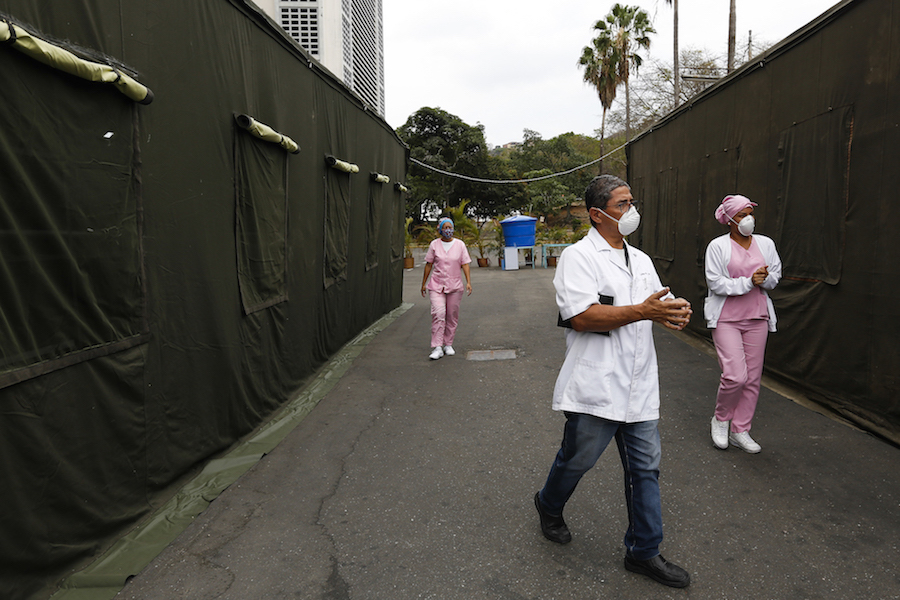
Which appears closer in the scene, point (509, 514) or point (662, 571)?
point (662, 571)

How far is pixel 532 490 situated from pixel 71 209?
3.01 m

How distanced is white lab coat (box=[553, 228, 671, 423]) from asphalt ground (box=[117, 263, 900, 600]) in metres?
0.82

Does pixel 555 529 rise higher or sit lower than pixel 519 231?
lower

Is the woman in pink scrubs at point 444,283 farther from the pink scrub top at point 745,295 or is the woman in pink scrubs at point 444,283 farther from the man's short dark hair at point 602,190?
the man's short dark hair at point 602,190

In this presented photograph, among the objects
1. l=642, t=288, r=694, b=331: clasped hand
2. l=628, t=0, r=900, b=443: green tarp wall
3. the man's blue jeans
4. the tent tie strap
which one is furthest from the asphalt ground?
the tent tie strap

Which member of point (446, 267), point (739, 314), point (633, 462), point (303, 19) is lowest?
point (633, 462)

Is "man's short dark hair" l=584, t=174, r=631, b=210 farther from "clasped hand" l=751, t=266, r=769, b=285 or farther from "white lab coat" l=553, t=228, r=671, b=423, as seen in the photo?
"clasped hand" l=751, t=266, r=769, b=285

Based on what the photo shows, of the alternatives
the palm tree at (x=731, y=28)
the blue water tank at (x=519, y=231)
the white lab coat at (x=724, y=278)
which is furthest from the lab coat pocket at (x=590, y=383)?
the palm tree at (x=731, y=28)

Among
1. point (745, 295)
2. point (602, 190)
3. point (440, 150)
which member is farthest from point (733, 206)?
point (440, 150)

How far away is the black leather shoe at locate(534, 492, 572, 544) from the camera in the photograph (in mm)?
3251

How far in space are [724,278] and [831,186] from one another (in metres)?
1.89

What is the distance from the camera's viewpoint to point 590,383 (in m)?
2.92

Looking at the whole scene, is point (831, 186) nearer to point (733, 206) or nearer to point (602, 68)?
point (733, 206)

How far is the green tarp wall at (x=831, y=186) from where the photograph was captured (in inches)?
186
